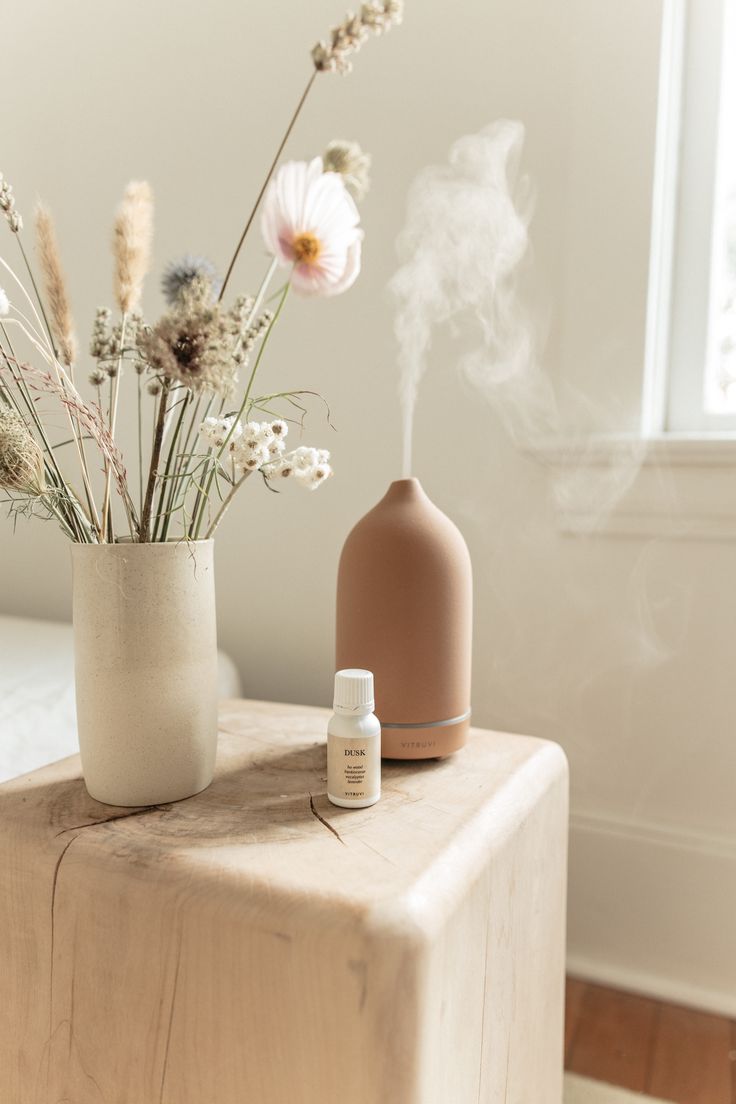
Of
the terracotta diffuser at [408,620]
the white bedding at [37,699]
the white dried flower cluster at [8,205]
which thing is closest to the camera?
the white dried flower cluster at [8,205]

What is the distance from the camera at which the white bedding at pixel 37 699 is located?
1045 mm

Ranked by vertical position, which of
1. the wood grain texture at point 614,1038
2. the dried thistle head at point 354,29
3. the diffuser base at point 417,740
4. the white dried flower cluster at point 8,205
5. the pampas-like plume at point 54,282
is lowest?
the wood grain texture at point 614,1038

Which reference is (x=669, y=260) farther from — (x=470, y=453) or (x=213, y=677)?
(x=213, y=677)

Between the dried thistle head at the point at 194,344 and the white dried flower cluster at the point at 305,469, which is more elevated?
the dried thistle head at the point at 194,344

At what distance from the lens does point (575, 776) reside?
1312 millimetres

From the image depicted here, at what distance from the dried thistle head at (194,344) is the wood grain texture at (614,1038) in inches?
41.0

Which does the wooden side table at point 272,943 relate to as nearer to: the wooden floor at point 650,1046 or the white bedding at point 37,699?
the white bedding at point 37,699

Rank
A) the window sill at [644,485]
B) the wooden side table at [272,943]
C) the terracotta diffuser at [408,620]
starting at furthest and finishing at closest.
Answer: the window sill at [644,485]
the terracotta diffuser at [408,620]
the wooden side table at [272,943]

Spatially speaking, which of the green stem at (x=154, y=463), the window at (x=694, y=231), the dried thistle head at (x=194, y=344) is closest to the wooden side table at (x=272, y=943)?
the green stem at (x=154, y=463)

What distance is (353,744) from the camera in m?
0.73

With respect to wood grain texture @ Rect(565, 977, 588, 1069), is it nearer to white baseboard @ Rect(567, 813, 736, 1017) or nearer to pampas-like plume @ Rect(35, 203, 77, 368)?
white baseboard @ Rect(567, 813, 736, 1017)

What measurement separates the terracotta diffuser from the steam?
545 millimetres

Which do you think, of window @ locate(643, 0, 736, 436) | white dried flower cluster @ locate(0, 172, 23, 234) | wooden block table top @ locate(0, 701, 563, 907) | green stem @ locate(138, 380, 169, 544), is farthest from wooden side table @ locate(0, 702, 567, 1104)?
window @ locate(643, 0, 736, 436)

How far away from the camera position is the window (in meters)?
1.20
